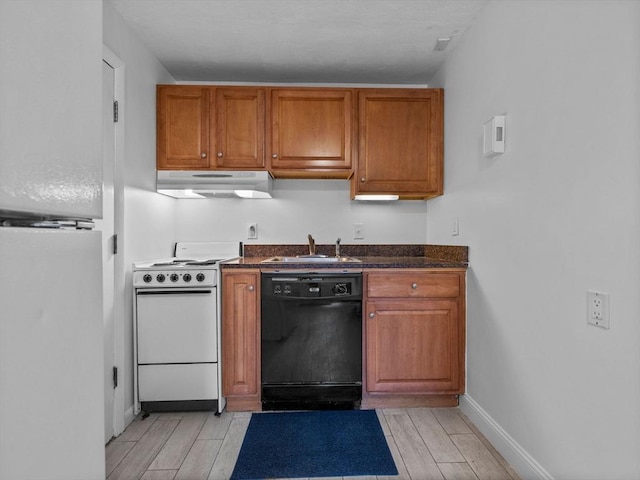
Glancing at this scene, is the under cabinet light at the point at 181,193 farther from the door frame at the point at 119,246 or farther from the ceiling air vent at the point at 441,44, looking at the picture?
the ceiling air vent at the point at 441,44

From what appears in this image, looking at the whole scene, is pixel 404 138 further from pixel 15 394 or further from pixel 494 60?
pixel 15 394

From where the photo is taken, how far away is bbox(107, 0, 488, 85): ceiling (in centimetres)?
211

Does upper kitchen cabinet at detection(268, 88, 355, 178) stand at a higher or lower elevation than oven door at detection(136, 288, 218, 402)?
higher

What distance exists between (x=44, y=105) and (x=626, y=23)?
159cm

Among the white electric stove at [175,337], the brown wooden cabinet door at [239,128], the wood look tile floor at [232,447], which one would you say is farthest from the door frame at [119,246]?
the brown wooden cabinet door at [239,128]

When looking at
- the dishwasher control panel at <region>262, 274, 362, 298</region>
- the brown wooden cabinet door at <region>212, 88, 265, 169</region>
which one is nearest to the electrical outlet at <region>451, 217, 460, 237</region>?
the dishwasher control panel at <region>262, 274, 362, 298</region>

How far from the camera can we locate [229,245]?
10.1 feet

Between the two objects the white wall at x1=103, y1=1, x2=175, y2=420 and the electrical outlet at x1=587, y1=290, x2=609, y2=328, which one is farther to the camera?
the white wall at x1=103, y1=1, x2=175, y2=420

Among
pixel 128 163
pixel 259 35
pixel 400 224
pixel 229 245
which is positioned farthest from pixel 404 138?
pixel 128 163

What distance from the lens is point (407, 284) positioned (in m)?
2.41

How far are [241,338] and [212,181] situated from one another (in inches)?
45.9

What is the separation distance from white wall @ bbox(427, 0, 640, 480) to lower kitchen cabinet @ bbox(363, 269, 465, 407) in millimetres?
116

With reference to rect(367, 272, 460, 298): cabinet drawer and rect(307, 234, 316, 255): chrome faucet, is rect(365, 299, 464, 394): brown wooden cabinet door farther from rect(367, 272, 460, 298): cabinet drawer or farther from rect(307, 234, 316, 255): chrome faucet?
rect(307, 234, 316, 255): chrome faucet

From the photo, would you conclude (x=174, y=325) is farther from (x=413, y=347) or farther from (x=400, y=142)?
(x=400, y=142)
